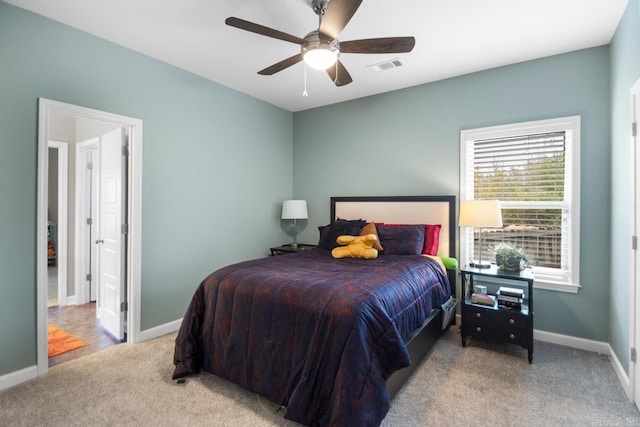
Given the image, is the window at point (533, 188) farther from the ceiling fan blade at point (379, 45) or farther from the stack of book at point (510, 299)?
the ceiling fan blade at point (379, 45)

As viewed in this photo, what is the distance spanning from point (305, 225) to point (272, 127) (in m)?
1.52

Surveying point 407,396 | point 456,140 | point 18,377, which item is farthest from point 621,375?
point 18,377

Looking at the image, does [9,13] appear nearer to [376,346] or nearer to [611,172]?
[376,346]

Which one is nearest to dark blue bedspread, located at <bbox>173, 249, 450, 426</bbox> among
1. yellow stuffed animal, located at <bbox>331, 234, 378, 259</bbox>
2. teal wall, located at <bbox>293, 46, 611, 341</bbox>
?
yellow stuffed animal, located at <bbox>331, 234, 378, 259</bbox>

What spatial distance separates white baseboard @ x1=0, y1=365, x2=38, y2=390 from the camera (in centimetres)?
229

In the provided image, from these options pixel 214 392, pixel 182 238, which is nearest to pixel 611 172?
pixel 214 392

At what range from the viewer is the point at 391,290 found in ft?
7.11

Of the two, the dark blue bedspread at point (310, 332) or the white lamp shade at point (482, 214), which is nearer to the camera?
the dark blue bedspread at point (310, 332)

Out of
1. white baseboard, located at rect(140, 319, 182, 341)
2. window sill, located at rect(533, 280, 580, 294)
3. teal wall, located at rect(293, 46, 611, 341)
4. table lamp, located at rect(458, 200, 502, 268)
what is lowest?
white baseboard, located at rect(140, 319, 182, 341)

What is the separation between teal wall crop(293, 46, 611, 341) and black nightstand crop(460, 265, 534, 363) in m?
0.53

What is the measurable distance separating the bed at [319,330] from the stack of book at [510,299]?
50 centimetres

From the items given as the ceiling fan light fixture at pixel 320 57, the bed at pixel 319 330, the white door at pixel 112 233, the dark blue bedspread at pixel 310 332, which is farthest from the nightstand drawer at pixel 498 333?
the white door at pixel 112 233

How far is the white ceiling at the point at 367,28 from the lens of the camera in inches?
92.1

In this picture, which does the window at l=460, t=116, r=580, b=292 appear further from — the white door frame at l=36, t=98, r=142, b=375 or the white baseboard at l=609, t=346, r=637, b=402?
the white door frame at l=36, t=98, r=142, b=375
